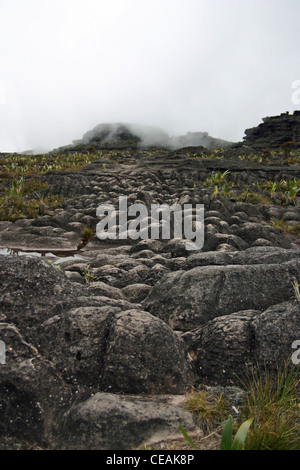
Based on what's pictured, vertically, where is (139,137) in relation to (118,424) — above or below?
above

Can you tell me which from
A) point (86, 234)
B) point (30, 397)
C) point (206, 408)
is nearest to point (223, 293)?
point (206, 408)

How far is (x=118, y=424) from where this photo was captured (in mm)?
2736

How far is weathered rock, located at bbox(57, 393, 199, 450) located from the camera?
264 centimetres

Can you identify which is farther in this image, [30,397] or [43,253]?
[43,253]

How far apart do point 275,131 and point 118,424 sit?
81.7 m

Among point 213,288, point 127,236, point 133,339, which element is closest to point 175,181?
point 127,236

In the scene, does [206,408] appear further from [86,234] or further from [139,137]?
[139,137]

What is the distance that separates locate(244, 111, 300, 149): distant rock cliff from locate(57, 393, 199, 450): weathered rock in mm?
65279

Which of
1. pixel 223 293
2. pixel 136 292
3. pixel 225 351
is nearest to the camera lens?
pixel 225 351

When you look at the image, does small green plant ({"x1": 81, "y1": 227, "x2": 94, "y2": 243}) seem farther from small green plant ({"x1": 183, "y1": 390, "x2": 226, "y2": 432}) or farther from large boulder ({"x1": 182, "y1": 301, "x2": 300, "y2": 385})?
small green plant ({"x1": 183, "y1": 390, "x2": 226, "y2": 432})

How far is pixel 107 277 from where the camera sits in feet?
24.3

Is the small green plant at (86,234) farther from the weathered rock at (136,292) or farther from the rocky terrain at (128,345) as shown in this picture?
the weathered rock at (136,292)

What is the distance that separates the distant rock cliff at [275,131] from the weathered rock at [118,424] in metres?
65.3
